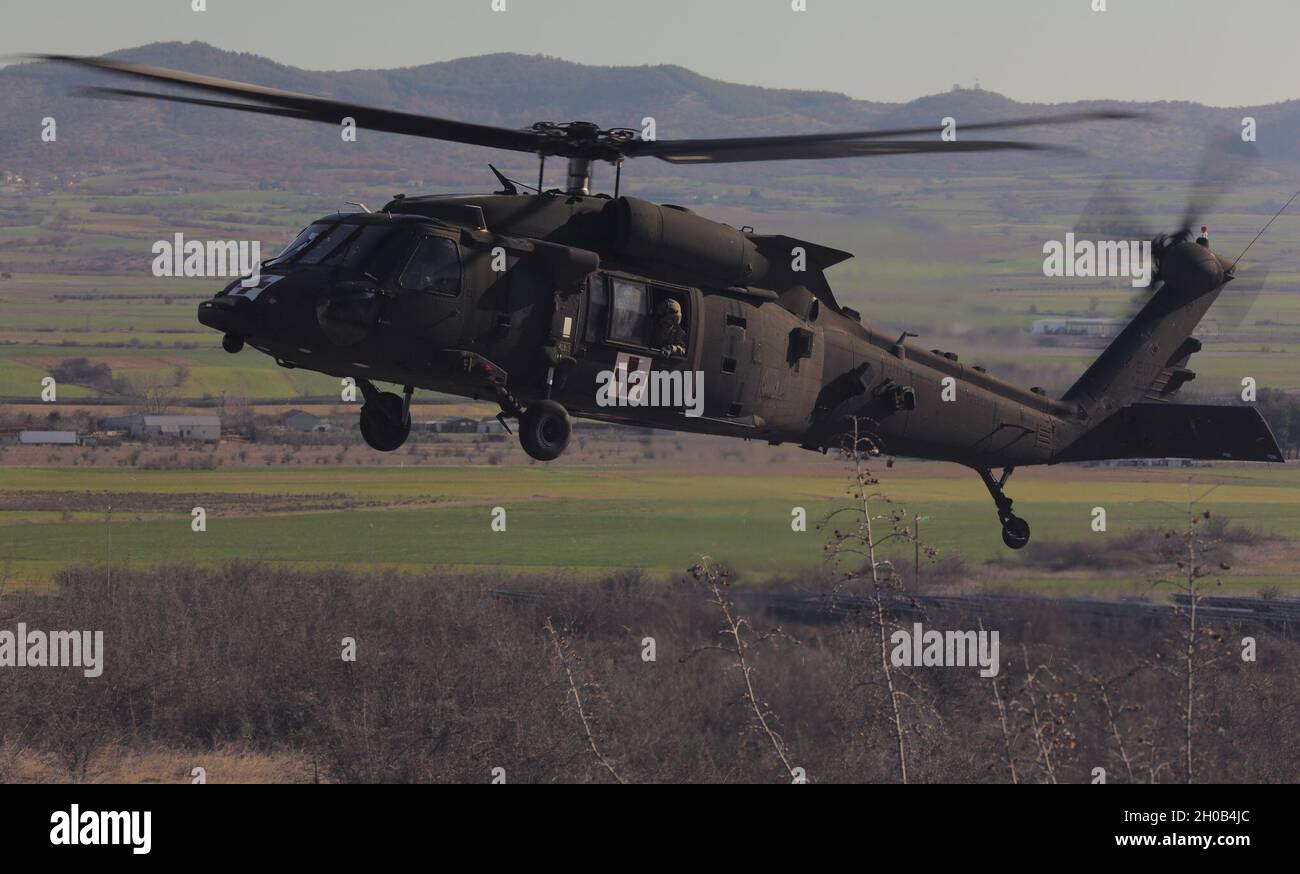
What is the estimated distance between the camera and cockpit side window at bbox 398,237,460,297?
20.7 metres

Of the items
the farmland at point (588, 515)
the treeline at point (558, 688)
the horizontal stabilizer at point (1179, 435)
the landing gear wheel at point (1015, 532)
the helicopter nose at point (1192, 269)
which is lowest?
the treeline at point (558, 688)

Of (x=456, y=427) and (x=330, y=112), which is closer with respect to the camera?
(x=330, y=112)

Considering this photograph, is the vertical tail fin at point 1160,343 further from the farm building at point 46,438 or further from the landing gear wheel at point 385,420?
the farm building at point 46,438

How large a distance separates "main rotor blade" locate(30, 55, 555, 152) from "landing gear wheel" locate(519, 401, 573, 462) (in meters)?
3.42

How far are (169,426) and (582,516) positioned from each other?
5953cm

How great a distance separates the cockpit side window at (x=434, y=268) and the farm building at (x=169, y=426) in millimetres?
129543

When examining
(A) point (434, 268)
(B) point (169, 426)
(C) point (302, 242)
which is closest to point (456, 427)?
(B) point (169, 426)

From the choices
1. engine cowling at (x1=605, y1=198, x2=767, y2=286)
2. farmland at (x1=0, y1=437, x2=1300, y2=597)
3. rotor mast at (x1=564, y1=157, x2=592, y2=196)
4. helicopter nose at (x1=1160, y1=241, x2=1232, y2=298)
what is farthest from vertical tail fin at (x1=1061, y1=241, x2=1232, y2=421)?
farmland at (x1=0, y1=437, x2=1300, y2=597)

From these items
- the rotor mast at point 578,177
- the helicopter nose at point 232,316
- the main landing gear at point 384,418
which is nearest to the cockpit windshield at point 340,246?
the helicopter nose at point 232,316

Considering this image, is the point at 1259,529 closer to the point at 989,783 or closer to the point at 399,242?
the point at 989,783

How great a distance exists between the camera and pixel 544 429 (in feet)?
70.4

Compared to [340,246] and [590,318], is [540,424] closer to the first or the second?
[590,318]

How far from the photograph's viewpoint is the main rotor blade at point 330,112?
17875mm
